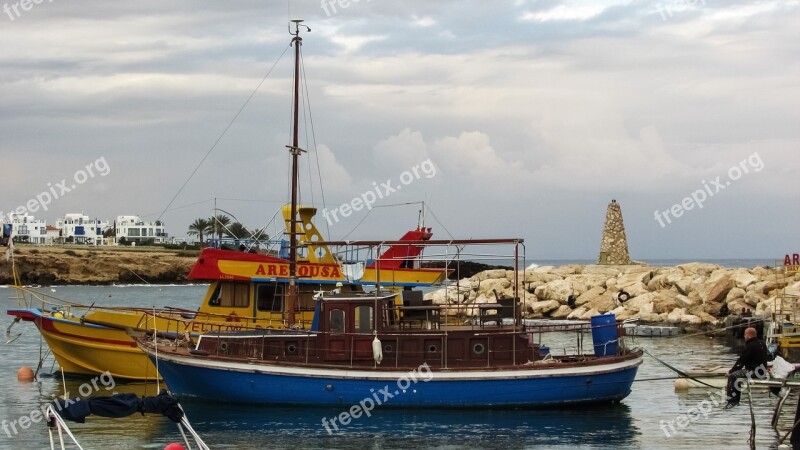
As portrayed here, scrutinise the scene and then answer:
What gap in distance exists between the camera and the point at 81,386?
32375 mm

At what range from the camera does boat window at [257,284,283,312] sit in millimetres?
31891

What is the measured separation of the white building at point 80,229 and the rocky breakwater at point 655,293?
117 meters

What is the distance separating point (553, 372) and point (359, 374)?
4936 millimetres

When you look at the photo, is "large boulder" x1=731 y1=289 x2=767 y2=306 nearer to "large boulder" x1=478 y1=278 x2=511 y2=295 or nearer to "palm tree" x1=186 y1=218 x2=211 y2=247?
"large boulder" x1=478 y1=278 x2=511 y2=295

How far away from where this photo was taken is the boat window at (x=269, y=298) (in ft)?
105

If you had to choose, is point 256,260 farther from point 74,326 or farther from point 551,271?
point 551,271

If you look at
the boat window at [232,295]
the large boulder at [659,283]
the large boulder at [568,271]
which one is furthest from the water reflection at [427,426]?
the large boulder at [568,271]

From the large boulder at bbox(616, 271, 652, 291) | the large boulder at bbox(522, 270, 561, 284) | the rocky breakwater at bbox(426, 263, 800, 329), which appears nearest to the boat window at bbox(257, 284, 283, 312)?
the rocky breakwater at bbox(426, 263, 800, 329)

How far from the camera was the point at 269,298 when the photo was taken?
105ft

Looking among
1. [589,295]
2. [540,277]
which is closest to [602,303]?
[589,295]

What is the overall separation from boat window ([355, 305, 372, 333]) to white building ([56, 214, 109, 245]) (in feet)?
489

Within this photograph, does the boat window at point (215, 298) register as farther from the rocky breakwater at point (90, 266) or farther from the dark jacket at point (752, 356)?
the rocky breakwater at point (90, 266)

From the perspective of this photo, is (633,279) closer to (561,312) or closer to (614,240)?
(561,312)

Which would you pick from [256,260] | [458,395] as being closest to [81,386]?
[256,260]
